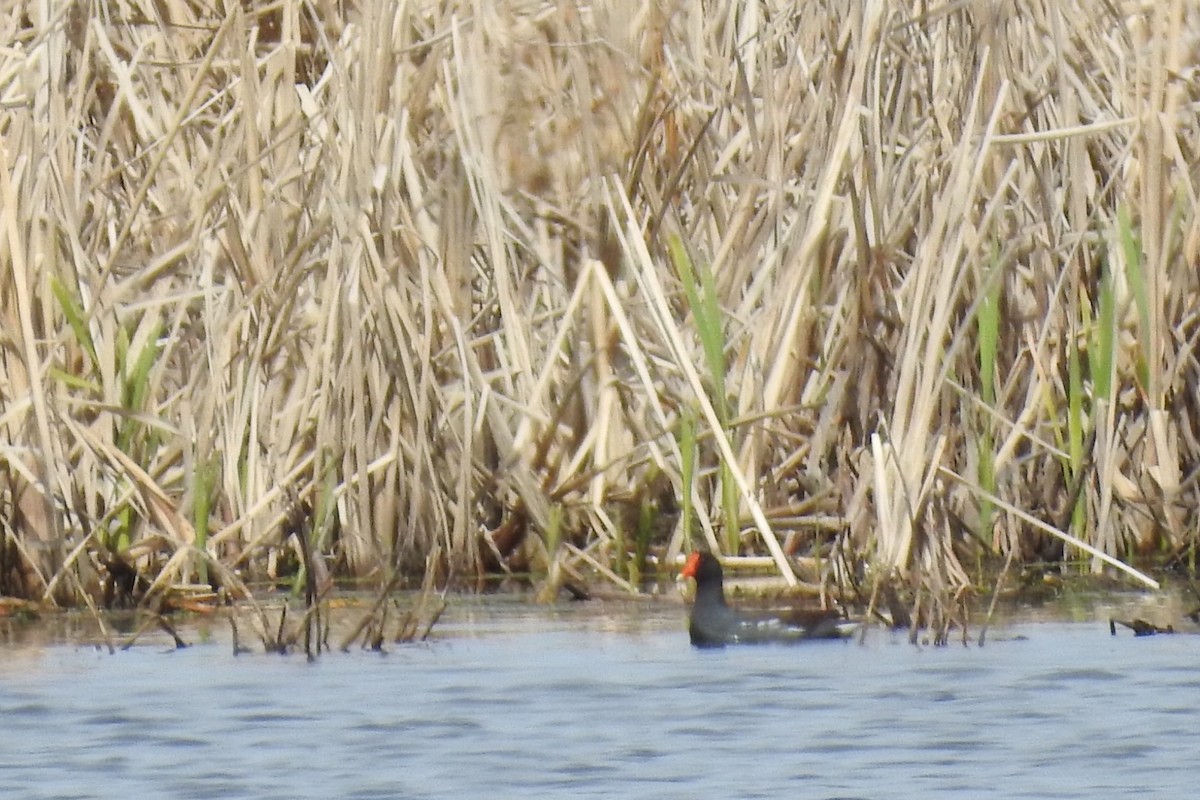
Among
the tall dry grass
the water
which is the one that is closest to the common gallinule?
the water

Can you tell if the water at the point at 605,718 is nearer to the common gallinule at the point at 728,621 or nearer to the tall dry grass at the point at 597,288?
the common gallinule at the point at 728,621

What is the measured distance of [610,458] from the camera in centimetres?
867

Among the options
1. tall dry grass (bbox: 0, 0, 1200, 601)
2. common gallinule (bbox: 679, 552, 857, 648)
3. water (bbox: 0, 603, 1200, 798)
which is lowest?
water (bbox: 0, 603, 1200, 798)

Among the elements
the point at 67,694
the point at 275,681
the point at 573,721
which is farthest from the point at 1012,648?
the point at 67,694

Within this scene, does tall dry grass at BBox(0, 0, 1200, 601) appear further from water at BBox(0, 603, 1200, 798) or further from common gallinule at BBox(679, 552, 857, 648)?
water at BBox(0, 603, 1200, 798)

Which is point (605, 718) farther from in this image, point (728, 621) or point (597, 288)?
point (597, 288)

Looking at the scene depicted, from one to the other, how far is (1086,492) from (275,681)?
107 inches

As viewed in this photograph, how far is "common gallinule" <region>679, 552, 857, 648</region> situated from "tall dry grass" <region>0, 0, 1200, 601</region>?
9.6 inches

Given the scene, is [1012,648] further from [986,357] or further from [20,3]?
[20,3]

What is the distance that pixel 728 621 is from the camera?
7719mm

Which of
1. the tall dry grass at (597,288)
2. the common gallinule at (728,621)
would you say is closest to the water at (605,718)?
the common gallinule at (728,621)

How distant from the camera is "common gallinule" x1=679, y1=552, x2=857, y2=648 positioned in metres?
7.45

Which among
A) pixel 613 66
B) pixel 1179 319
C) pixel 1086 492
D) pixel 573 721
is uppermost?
pixel 613 66

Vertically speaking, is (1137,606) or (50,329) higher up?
(50,329)
